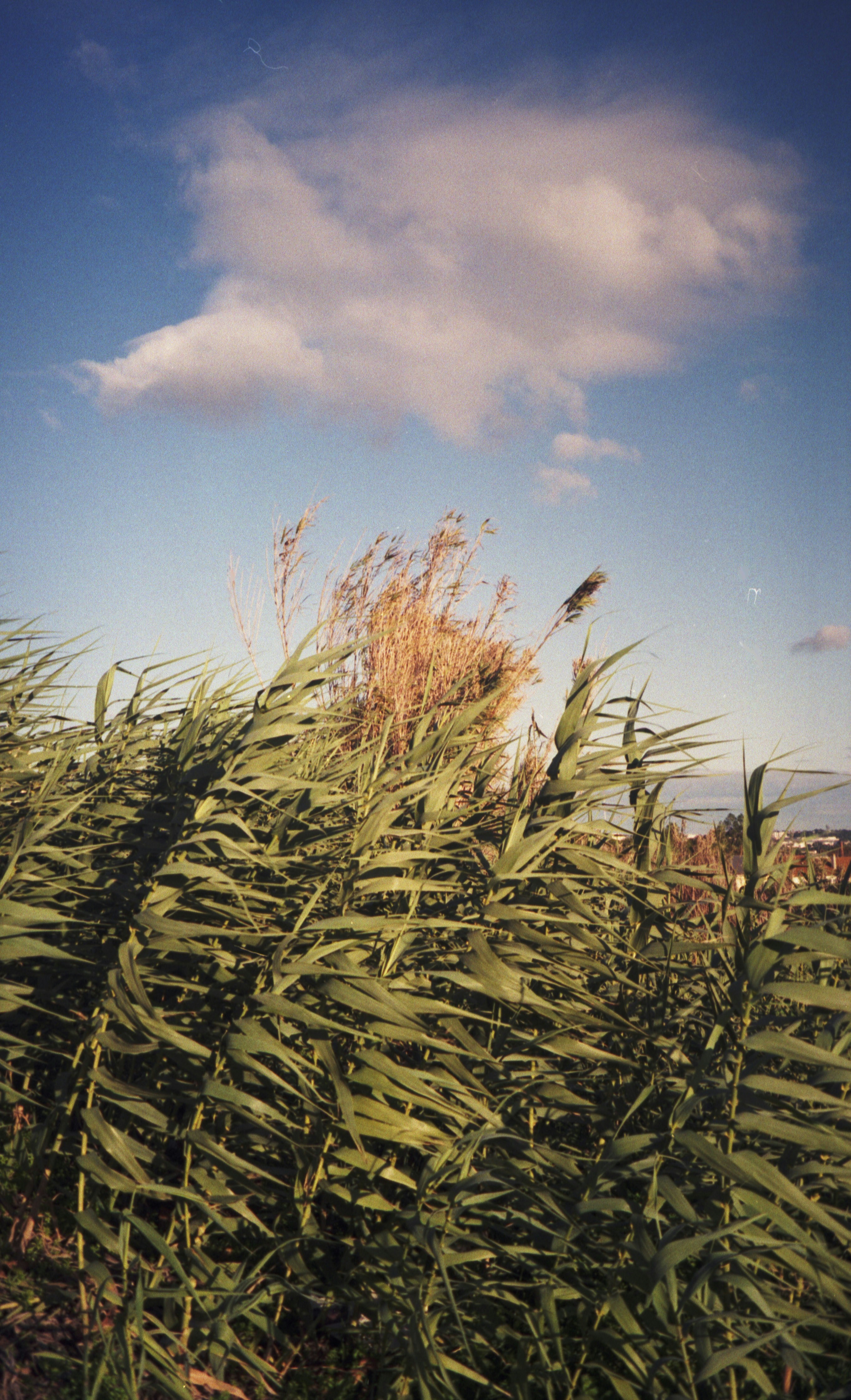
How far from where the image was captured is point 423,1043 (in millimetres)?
2457

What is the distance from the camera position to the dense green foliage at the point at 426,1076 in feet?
6.95

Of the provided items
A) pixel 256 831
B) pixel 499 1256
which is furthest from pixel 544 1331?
pixel 256 831

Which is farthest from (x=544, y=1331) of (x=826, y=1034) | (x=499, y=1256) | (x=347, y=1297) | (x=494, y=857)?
(x=494, y=857)

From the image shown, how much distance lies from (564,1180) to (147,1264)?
45.9 inches

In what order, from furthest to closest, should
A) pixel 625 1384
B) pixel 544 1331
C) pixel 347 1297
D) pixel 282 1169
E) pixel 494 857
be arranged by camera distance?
pixel 494 857
pixel 282 1169
pixel 347 1297
pixel 544 1331
pixel 625 1384

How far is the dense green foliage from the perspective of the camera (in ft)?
6.95

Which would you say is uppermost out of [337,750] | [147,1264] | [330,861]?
[337,750]

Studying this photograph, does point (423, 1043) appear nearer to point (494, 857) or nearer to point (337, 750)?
point (494, 857)

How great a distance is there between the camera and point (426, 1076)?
240 centimetres

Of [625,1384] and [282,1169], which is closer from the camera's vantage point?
[625,1384]

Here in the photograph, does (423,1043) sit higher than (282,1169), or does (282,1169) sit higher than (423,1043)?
(423,1043)

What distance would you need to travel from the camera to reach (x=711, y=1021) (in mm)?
2564

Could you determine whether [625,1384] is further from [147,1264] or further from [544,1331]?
[147,1264]

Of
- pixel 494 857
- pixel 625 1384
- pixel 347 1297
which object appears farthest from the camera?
pixel 494 857
